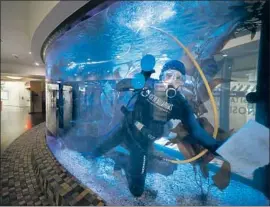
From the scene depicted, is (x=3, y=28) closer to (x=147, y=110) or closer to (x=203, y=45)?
(x=147, y=110)

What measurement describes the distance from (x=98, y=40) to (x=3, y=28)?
2.76 metres

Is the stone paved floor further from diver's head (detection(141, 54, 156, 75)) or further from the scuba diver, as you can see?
diver's head (detection(141, 54, 156, 75))

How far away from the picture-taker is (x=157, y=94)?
1.24 meters

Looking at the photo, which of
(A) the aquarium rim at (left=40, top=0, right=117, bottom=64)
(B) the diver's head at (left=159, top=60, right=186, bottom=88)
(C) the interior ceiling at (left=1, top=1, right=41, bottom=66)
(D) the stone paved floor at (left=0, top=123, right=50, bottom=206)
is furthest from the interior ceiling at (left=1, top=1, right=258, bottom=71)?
(D) the stone paved floor at (left=0, top=123, right=50, bottom=206)

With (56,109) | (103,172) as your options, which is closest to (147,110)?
(103,172)

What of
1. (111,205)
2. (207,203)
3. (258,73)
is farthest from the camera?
(111,205)

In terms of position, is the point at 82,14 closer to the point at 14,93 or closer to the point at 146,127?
the point at 146,127

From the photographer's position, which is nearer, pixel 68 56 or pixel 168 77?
pixel 168 77

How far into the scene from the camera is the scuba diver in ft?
3.92

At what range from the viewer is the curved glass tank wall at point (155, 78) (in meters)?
1.14

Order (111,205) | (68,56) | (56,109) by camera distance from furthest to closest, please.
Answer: (56,109)
(68,56)
(111,205)

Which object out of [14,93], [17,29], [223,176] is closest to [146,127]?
[223,176]

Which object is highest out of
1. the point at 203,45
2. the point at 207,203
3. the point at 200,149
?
the point at 203,45

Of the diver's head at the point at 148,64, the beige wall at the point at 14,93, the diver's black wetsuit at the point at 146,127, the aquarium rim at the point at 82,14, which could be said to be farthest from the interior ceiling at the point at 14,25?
the beige wall at the point at 14,93
